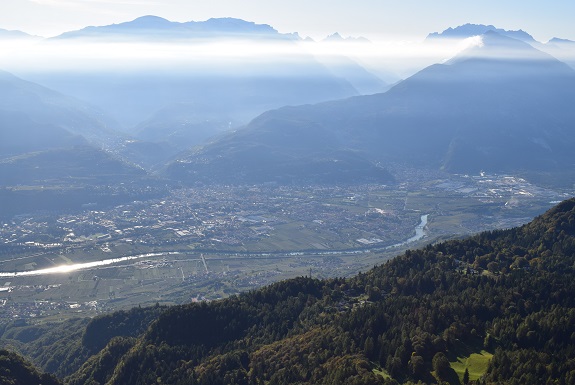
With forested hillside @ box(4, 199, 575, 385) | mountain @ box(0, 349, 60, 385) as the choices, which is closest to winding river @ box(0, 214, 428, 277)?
forested hillside @ box(4, 199, 575, 385)

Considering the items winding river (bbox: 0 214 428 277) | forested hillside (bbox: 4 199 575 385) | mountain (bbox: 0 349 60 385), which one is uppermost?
forested hillside (bbox: 4 199 575 385)

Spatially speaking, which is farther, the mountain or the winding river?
the winding river

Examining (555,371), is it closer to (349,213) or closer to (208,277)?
(208,277)

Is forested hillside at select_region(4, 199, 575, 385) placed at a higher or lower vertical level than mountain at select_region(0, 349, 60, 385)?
higher

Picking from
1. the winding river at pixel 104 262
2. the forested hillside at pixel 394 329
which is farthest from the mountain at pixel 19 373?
the winding river at pixel 104 262

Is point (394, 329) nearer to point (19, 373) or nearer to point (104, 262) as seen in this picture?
point (19, 373)

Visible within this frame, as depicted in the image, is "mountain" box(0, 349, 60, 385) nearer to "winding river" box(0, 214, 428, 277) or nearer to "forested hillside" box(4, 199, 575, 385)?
"forested hillside" box(4, 199, 575, 385)

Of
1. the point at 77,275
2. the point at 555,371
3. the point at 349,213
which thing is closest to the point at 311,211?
the point at 349,213

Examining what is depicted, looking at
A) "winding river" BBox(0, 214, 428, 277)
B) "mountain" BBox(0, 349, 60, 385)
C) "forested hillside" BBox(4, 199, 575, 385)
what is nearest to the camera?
"forested hillside" BBox(4, 199, 575, 385)
